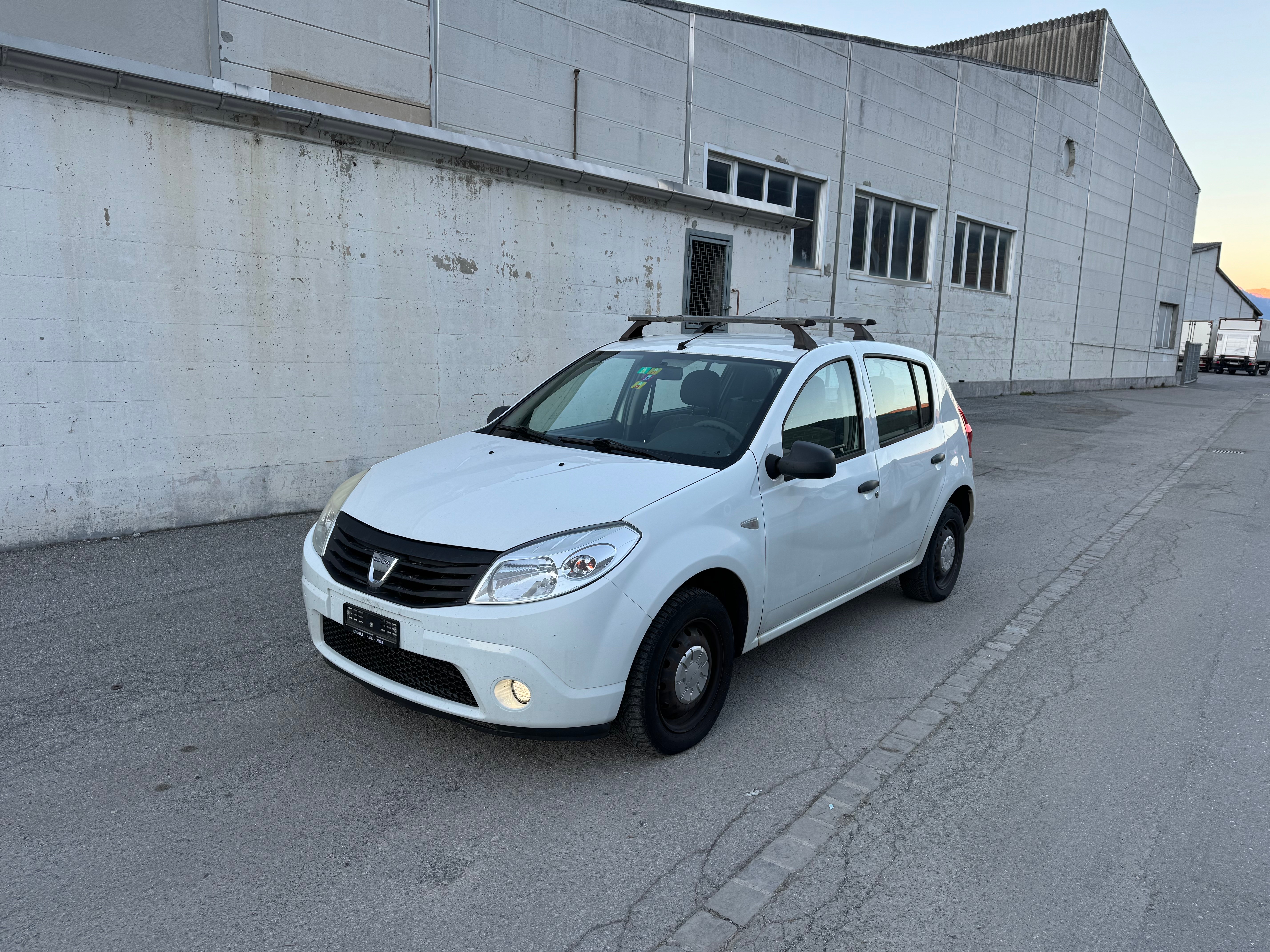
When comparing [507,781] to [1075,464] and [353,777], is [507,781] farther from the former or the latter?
[1075,464]

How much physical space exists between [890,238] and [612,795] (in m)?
18.1

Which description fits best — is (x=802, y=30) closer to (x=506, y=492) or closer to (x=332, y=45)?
(x=332, y=45)

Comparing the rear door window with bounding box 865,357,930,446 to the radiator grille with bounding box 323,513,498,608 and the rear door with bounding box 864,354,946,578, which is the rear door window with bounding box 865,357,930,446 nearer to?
the rear door with bounding box 864,354,946,578

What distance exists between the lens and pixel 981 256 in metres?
22.8

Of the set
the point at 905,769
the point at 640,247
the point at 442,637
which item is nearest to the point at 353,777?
the point at 442,637

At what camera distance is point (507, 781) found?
3.40 m

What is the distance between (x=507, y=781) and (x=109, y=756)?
1.63m

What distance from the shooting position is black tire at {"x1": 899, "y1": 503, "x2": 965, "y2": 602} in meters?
5.60

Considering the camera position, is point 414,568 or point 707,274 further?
point 707,274

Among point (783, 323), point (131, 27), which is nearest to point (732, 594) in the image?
point (783, 323)

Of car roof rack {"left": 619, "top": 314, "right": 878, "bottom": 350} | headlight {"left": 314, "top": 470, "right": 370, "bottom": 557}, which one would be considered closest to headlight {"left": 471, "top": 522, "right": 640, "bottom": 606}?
headlight {"left": 314, "top": 470, "right": 370, "bottom": 557}

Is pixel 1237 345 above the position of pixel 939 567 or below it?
above

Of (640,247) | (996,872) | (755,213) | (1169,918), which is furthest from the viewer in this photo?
(755,213)

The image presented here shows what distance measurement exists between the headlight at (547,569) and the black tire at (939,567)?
2989 millimetres
